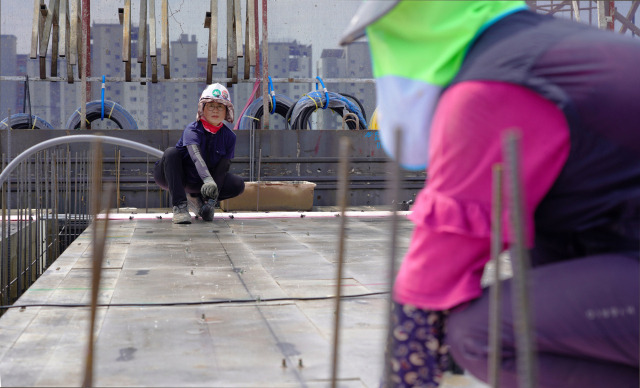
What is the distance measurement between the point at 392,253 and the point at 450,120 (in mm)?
258

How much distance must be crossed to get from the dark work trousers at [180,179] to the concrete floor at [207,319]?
149 cm

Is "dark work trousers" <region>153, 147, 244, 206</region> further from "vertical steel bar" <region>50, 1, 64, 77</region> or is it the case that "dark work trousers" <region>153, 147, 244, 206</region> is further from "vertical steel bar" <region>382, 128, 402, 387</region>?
"vertical steel bar" <region>382, 128, 402, 387</region>

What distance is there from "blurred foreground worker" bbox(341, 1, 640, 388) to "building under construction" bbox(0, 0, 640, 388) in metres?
0.11

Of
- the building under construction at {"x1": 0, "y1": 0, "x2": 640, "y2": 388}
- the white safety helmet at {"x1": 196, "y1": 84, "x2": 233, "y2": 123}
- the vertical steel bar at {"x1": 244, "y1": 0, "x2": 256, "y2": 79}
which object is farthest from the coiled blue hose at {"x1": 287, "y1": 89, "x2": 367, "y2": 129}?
the white safety helmet at {"x1": 196, "y1": 84, "x2": 233, "y2": 123}

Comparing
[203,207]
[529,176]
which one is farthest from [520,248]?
[203,207]

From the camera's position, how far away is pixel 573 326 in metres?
→ 1.36

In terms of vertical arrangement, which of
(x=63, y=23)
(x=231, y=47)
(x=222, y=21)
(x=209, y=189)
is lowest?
(x=209, y=189)

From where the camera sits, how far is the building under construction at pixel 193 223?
8.04 feet

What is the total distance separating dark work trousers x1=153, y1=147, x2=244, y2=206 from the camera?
7184 mm

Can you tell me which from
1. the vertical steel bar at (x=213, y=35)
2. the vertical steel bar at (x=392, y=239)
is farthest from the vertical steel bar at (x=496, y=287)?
the vertical steel bar at (x=213, y=35)

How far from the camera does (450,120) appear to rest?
4.55ft

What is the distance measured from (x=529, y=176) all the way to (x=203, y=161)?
5.84m

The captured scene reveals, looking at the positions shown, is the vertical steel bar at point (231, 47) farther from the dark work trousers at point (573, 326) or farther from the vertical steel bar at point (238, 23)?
the dark work trousers at point (573, 326)

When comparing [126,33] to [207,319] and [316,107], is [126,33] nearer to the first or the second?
[316,107]
